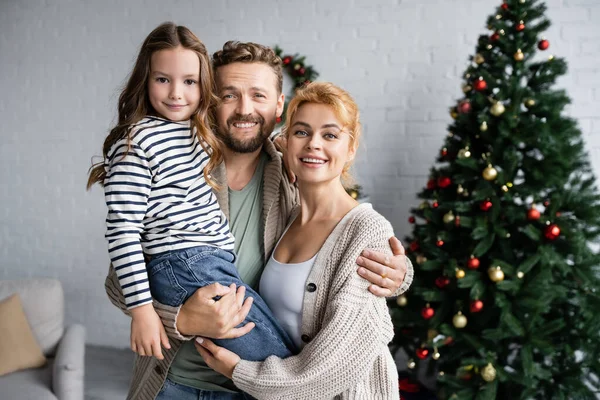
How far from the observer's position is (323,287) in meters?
1.30

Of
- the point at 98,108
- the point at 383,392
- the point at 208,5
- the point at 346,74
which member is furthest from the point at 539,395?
the point at 98,108

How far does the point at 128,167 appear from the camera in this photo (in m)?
1.26

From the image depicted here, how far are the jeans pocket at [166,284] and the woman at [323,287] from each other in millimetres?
130

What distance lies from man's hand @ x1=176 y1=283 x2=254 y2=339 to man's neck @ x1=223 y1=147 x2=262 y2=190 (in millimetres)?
442

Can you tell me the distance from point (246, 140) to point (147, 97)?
13.4 inches

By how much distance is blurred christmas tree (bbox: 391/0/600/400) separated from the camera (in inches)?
101

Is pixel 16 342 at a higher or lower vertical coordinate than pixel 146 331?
lower

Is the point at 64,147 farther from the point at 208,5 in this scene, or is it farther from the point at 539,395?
the point at 539,395

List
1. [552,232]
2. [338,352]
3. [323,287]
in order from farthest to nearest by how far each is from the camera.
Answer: [552,232]
[323,287]
[338,352]

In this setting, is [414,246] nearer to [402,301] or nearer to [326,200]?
[402,301]

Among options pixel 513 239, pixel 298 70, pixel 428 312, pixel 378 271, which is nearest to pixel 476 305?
pixel 428 312

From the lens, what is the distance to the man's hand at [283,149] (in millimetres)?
1691

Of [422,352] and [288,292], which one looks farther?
[422,352]

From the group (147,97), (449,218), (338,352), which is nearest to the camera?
(338,352)
